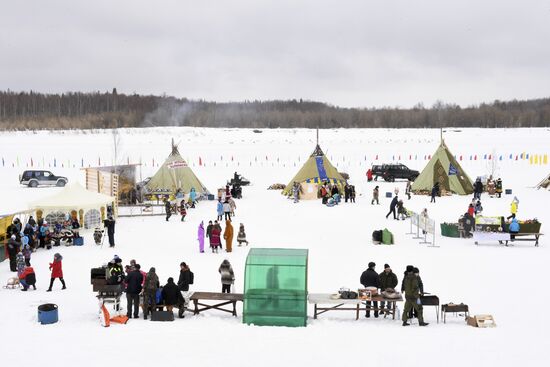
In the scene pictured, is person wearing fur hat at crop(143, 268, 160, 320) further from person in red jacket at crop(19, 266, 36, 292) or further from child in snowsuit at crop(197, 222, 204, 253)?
child in snowsuit at crop(197, 222, 204, 253)

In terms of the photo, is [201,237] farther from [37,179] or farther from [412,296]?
[37,179]

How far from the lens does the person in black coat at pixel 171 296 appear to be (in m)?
10.6

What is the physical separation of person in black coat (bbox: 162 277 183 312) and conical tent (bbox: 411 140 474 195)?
76.9 feet

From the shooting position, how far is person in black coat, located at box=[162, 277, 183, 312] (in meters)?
10.6

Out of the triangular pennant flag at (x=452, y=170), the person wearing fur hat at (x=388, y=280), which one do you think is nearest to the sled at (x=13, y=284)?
the person wearing fur hat at (x=388, y=280)

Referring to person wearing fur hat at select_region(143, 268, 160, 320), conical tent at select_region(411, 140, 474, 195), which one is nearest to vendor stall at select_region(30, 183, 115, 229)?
person wearing fur hat at select_region(143, 268, 160, 320)

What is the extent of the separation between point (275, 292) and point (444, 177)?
23315mm

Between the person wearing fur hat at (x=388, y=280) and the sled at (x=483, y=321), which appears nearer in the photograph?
the sled at (x=483, y=321)

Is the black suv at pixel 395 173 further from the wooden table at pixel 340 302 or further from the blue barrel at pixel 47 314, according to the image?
the blue barrel at pixel 47 314

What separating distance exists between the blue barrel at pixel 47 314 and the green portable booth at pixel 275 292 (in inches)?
142

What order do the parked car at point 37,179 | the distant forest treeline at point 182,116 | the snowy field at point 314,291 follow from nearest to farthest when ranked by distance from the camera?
1. the snowy field at point 314,291
2. the parked car at point 37,179
3. the distant forest treeline at point 182,116

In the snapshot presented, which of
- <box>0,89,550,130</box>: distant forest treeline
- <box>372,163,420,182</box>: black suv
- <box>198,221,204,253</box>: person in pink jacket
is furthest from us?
<box>0,89,550,130</box>: distant forest treeline

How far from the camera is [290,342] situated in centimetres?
946

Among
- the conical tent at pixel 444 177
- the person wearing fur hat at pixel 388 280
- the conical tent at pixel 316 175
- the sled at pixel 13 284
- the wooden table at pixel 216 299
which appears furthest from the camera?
the conical tent at pixel 444 177
